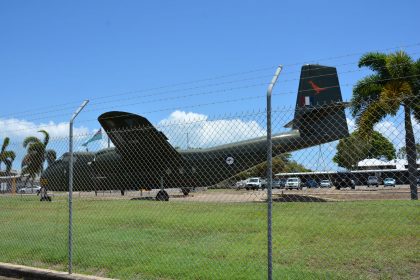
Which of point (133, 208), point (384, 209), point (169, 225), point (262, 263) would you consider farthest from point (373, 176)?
point (133, 208)

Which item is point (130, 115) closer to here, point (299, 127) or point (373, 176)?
point (299, 127)

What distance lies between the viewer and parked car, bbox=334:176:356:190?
17.5ft

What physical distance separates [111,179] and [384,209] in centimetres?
919

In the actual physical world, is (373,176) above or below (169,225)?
above

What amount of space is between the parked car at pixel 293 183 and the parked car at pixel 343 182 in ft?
2.38

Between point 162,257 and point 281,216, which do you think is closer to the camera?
point 162,257

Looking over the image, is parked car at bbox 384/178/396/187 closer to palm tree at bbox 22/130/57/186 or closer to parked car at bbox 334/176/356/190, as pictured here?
parked car at bbox 334/176/356/190

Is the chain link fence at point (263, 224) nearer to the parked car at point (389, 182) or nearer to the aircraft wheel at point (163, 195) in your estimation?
the parked car at point (389, 182)

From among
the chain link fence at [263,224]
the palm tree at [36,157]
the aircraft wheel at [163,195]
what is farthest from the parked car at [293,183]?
the aircraft wheel at [163,195]

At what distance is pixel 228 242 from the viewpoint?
892 centimetres

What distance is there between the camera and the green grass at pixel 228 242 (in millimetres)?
6855

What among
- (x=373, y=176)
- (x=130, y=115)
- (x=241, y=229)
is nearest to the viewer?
(x=373, y=176)

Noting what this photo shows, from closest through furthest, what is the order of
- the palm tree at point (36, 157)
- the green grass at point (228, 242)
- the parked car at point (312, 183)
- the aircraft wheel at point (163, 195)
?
the parked car at point (312, 183) < the green grass at point (228, 242) < the palm tree at point (36, 157) < the aircraft wheel at point (163, 195)

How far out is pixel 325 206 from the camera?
517 inches
